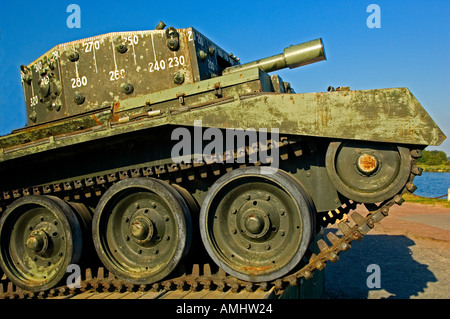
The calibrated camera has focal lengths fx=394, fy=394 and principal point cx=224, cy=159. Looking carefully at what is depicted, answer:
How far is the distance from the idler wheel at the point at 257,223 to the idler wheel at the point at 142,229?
41 cm

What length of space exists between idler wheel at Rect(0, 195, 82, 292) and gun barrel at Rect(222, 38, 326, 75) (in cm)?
332

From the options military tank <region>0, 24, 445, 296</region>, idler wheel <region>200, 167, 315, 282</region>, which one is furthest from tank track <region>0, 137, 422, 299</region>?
idler wheel <region>200, 167, 315, 282</region>

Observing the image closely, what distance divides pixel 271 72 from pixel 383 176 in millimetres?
3032

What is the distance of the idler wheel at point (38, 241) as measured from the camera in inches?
223

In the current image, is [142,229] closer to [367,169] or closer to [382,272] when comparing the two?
[367,169]

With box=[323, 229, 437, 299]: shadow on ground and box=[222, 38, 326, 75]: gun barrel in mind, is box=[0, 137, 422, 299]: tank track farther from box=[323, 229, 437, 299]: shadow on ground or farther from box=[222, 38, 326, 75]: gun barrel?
box=[323, 229, 437, 299]: shadow on ground

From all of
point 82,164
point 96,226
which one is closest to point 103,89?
point 82,164

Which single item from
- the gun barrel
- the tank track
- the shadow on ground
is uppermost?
the gun barrel

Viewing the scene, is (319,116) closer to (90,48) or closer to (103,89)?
(103,89)

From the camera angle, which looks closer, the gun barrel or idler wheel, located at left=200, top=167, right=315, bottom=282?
idler wheel, located at left=200, top=167, right=315, bottom=282

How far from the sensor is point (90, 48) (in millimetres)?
6793

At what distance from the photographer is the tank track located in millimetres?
4379

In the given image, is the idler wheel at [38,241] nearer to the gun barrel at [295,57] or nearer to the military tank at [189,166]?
the military tank at [189,166]

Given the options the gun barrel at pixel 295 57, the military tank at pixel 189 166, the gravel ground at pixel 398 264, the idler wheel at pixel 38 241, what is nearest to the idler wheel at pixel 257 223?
the military tank at pixel 189 166
